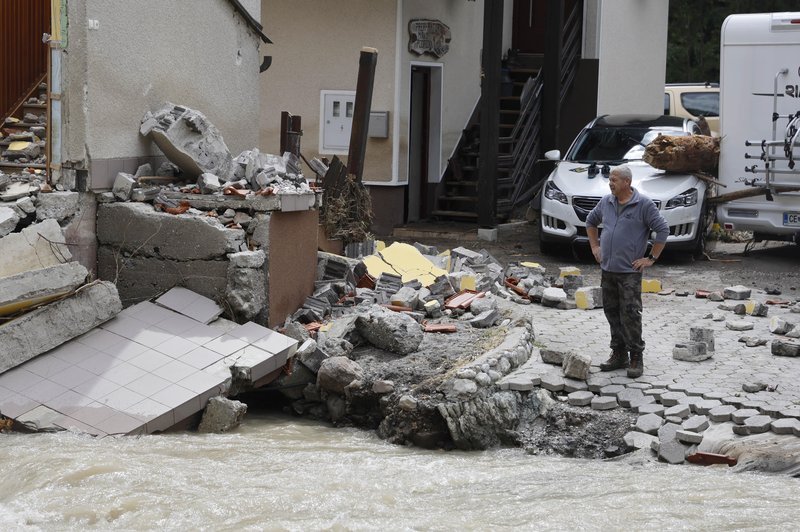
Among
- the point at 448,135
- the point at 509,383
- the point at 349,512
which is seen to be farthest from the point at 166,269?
the point at 448,135

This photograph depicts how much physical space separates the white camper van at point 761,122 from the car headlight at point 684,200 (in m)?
0.71

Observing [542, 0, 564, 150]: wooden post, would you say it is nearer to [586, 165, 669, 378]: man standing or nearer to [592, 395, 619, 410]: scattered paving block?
[586, 165, 669, 378]: man standing

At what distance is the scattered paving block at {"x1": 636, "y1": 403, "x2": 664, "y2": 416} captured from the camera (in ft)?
26.1

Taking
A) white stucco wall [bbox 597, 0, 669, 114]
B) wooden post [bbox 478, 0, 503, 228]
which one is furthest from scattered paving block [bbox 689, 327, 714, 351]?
white stucco wall [bbox 597, 0, 669, 114]

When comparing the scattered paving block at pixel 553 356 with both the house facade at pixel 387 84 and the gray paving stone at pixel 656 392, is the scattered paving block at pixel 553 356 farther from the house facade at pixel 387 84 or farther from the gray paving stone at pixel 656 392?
the house facade at pixel 387 84

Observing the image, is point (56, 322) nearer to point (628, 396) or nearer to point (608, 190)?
point (628, 396)

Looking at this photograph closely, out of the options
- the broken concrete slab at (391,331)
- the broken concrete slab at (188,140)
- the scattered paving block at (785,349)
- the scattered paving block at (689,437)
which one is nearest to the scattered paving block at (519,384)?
the broken concrete slab at (391,331)

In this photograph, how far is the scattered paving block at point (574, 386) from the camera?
8422mm

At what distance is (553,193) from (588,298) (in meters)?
3.37

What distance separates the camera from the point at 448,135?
61.1 feet

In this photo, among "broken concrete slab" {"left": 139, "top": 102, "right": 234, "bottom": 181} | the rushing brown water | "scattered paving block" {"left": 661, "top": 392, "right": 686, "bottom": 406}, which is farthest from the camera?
"broken concrete slab" {"left": 139, "top": 102, "right": 234, "bottom": 181}

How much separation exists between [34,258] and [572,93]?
1383 cm

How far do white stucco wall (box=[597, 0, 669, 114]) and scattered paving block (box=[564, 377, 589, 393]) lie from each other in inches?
481

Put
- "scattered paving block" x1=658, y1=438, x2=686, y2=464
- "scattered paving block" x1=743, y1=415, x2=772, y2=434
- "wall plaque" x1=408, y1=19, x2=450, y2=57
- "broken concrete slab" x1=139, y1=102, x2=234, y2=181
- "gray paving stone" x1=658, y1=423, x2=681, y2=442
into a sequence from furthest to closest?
"wall plaque" x1=408, y1=19, x2=450, y2=57 → "broken concrete slab" x1=139, y1=102, x2=234, y2=181 → "gray paving stone" x1=658, y1=423, x2=681, y2=442 → "scattered paving block" x1=743, y1=415, x2=772, y2=434 → "scattered paving block" x1=658, y1=438, x2=686, y2=464
